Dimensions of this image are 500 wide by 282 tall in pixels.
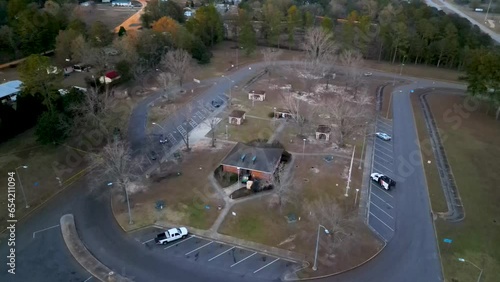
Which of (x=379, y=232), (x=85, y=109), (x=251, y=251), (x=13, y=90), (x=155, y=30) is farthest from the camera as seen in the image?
(x=155, y=30)

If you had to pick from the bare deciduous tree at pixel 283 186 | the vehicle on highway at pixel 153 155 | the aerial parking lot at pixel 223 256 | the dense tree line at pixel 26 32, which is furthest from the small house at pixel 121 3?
the aerial parking lot at pixel 223 256

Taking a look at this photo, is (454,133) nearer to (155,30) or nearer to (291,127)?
(291,127)

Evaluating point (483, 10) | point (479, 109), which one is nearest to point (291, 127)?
point (479, 109)

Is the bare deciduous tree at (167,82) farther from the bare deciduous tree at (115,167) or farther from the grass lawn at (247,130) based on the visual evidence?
the bare deciduous tree at (115,167)

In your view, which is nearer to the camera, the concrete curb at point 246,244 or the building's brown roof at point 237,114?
the concrete curb at point 246,244

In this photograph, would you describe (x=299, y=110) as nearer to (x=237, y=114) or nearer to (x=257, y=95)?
(x=257, y=95)
